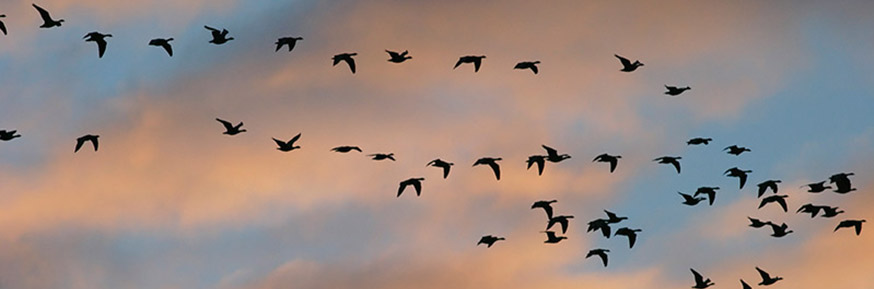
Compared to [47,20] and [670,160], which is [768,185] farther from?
[47,20]

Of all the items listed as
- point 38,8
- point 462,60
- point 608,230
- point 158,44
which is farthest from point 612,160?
point 38,8

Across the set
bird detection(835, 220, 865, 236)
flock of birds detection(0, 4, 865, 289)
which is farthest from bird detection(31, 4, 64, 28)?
bird detection(835, 220, 865, 236)

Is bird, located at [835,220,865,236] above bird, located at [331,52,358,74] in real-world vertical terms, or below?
below

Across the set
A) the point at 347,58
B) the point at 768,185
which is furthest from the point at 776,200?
the point at 347,58

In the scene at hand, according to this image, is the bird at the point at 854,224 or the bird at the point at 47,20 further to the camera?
the bird at the point at 854,224

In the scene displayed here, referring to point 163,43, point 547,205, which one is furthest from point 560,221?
point 163,43

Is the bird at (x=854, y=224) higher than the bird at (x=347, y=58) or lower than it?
lower

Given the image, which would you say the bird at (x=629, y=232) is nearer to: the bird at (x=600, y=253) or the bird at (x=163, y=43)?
the bird at (x=600, y=253)

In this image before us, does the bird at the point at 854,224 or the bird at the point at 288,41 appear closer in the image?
the bird at the point at 288,41

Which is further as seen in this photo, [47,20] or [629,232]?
[629,232]

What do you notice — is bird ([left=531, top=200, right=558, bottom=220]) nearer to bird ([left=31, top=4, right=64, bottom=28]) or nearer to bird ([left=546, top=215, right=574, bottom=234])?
bird ([left=546, top=215, right=574, bottom=234])

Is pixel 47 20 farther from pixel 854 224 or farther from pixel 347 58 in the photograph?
pixel 854 224

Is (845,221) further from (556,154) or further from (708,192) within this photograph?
(556,154)

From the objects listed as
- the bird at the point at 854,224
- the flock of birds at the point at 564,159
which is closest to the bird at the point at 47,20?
the flock of birds at the point at 564,159
